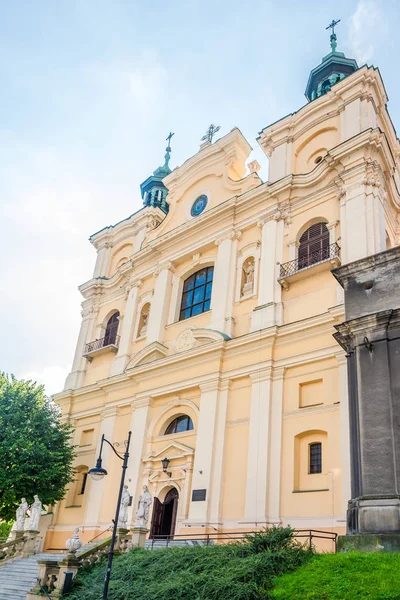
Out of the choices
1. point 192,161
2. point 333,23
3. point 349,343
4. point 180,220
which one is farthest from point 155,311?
point 333,23

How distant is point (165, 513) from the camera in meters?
21.8

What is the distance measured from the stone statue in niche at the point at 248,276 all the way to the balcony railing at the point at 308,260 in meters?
2.02

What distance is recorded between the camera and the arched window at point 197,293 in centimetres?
2567

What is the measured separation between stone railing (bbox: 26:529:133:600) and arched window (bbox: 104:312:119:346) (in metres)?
14.1

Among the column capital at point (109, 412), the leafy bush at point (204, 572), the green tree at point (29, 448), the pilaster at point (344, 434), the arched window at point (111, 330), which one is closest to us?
the leafy bush at point (204, 572)

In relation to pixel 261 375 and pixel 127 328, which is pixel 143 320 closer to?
pixel 127 328

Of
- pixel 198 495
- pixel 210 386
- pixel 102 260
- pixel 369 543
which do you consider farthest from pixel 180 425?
pixel 102 260

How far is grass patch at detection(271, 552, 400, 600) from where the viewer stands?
31.2 ft

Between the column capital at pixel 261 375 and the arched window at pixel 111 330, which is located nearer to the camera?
the column capital at pixel 261 375

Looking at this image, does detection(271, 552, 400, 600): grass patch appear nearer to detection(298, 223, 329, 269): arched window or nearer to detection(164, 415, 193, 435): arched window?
detection(164, 415, 193, 435): arched window

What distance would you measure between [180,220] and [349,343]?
52.5 ft

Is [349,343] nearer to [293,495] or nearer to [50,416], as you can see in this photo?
[293,495]

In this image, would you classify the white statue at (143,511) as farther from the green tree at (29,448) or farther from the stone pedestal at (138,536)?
the green tree at (29,448)

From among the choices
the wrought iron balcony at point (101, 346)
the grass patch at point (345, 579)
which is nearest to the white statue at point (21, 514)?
the wrought iron balcony at point (101, 346)
